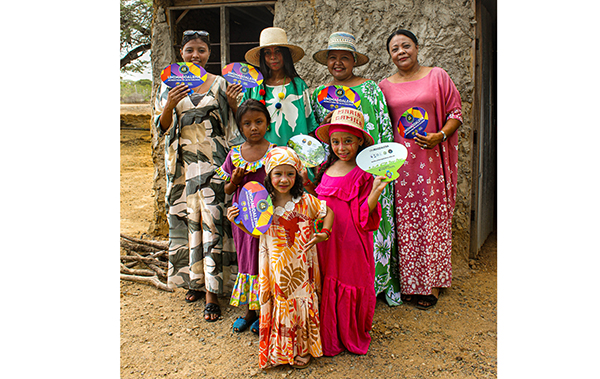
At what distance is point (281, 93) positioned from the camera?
289 centimetres

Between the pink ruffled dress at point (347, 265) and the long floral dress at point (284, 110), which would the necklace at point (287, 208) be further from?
the long floral dress at point (284, 110)

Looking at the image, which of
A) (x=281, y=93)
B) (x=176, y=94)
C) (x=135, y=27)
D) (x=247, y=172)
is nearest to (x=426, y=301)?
(x=247, y=172)

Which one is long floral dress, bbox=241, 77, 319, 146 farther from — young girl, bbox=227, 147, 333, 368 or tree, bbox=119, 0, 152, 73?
tree, bbox=119, 0, 152, 73

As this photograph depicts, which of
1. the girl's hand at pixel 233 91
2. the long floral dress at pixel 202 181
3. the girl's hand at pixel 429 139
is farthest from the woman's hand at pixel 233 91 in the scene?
the girl's hand at pixel 429 139

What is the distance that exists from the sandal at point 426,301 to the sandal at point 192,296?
188 centimetres

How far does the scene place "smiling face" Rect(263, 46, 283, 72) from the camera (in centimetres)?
293

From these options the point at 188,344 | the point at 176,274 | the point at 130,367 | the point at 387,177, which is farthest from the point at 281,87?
the point at 130,367

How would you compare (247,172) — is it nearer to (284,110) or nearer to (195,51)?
(284,110)

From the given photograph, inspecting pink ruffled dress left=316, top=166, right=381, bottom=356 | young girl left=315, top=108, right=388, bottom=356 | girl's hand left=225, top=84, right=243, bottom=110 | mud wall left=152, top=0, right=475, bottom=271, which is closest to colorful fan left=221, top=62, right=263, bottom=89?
girl's hand left=225, top=84, right=243, bottom=110

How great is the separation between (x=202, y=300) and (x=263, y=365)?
1184mm

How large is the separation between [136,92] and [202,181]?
11008 millimetres

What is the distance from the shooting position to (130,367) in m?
2.52

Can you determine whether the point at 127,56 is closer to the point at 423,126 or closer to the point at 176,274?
the point at 176,274

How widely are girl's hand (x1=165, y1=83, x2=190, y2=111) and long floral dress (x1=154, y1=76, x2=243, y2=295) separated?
0.48 feet
